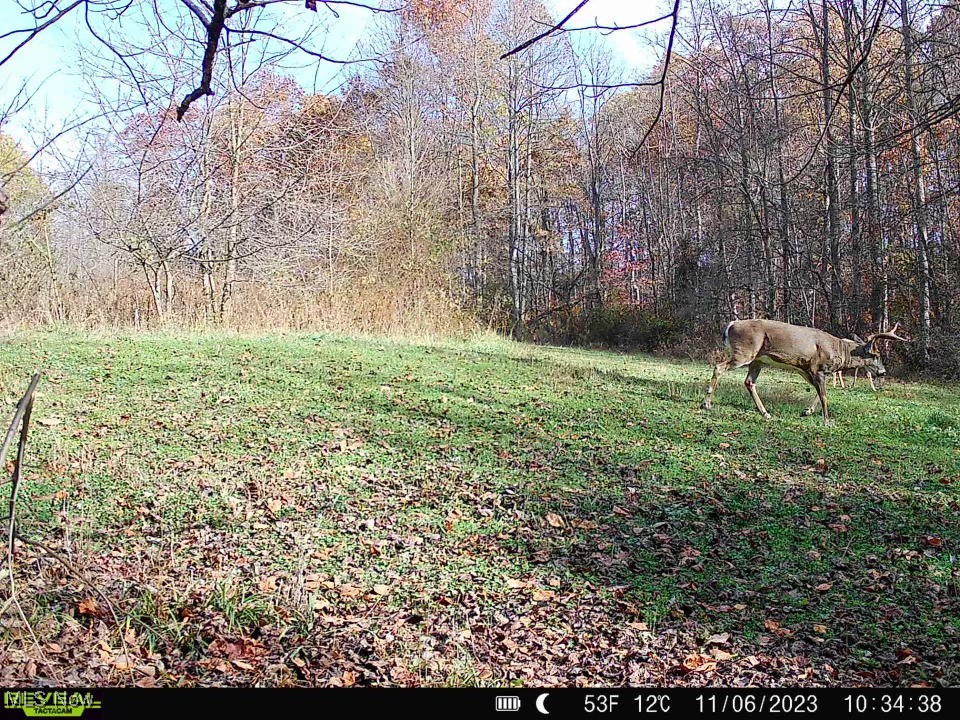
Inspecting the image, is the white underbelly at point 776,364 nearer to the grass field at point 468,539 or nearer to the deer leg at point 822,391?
the deer leg at point 822,391

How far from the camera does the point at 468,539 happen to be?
495 cm

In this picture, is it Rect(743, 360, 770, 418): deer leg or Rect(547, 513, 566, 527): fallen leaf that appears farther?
Rect(743, 360, 770, 418): deer leg

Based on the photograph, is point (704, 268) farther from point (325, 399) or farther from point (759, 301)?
point (325, 399)

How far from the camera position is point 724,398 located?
397 inches

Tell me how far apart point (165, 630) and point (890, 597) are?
3863 millimetres

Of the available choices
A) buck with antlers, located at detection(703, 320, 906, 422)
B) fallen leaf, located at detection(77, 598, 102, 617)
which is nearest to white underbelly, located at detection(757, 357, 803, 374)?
buck with antlers, located at detection(703, 320, 906, 422)

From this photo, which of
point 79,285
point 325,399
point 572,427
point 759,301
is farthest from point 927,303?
point 79,285

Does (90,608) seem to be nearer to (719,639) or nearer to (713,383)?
(719,639)
